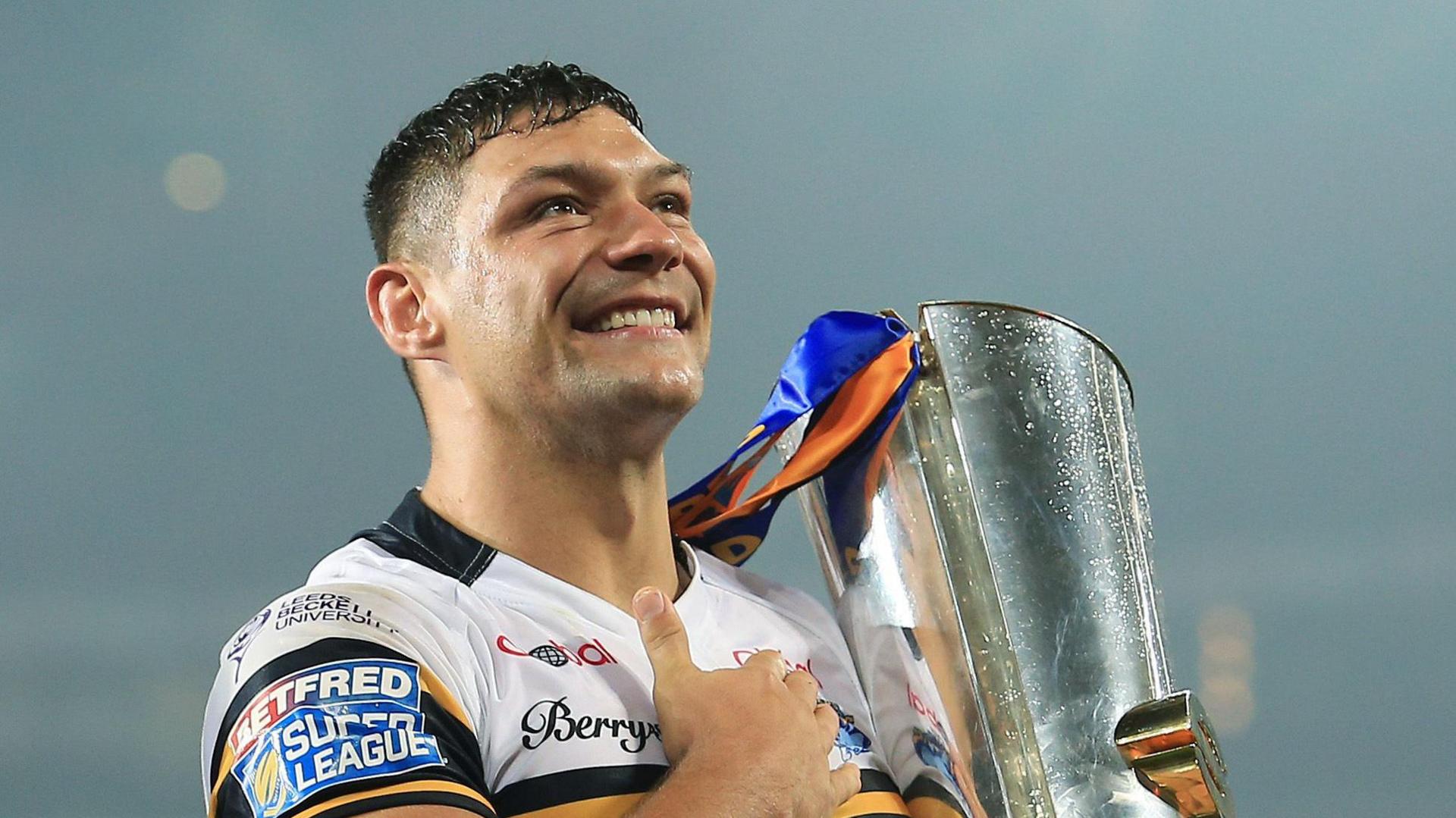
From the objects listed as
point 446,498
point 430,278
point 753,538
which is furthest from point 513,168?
point 753,538

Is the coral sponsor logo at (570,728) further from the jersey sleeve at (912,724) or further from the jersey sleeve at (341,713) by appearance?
the jersey sleeve at (912,724)

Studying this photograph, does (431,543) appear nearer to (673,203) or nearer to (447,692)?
(447,692)

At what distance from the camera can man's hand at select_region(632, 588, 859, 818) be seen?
4.76ft

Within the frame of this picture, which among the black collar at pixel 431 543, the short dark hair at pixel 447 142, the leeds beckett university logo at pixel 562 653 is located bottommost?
the leeds beckett university logo at pixel 562 653

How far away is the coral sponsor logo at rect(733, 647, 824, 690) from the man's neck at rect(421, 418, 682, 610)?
14 centimetres

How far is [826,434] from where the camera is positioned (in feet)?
6.79

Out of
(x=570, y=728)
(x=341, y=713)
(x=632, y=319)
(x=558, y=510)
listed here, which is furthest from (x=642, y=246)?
(x=341, y=713)

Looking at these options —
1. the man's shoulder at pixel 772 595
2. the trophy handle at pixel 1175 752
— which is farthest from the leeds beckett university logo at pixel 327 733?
the trophy handle at pixel 1175 752

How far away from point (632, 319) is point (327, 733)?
0.70m

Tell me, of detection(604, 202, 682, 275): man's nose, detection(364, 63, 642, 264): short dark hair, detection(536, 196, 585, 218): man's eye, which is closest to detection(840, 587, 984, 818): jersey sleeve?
detection(604, 202, 682, 275): man's nose

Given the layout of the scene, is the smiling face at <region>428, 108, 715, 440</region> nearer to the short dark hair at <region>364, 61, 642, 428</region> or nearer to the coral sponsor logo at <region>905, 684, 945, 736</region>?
the short dark hair at <region>364, 61, 642, 428</region>

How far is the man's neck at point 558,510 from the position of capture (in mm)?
1871

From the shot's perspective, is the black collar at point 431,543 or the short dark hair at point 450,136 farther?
the short dark hair at point 450,136

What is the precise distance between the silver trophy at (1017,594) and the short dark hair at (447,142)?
58 centimetres
